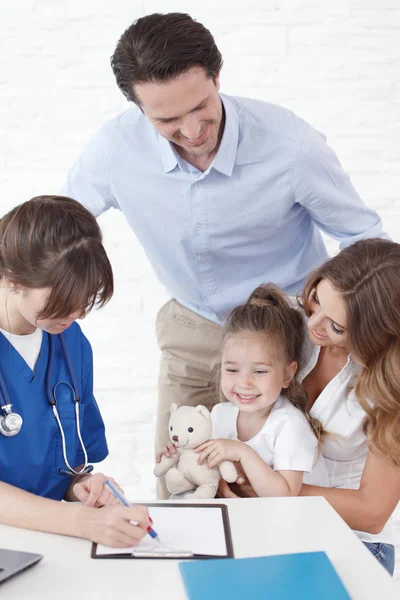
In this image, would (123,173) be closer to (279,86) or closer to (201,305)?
(201,305)

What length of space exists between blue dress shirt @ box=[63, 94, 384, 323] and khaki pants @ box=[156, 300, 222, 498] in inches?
4.1

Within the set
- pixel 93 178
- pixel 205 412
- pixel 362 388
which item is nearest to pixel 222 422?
pixel 205 412

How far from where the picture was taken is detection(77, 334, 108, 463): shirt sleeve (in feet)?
5.35

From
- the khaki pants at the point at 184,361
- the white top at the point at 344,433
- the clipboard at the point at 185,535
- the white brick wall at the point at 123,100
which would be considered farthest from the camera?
the white brick wall at the point at 123,100

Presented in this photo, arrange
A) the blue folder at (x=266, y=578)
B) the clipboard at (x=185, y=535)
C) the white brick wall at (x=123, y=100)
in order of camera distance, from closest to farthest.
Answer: the blue folder at (x=266, y=578) < the clipboard at (x=185, y=535) < the white brick wall at (x=123, y=100)

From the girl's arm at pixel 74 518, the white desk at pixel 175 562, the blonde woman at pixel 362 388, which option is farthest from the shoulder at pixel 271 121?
the girl's arm at pixel 74 518

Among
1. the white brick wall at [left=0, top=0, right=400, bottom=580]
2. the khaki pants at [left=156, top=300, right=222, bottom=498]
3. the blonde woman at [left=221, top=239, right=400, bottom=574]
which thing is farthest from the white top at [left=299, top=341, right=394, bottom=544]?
the white brick wall at [left=0, top=0, right=400, bottom=580]

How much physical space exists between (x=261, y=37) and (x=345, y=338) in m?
1.53

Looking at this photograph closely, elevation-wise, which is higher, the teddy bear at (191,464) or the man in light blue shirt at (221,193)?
the man in light blue shirt at (221,193)

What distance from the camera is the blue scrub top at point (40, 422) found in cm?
142

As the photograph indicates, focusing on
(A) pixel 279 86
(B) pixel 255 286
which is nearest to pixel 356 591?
(B) pixel 255 286

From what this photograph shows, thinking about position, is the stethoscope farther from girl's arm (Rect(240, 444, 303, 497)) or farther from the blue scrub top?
girl's arm (Rect(240, 444, 303, 497))

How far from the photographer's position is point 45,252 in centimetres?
131

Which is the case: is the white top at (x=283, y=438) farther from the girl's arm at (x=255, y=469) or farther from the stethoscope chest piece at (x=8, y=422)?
the stethoscope chest piece at (x=8, y=422)
